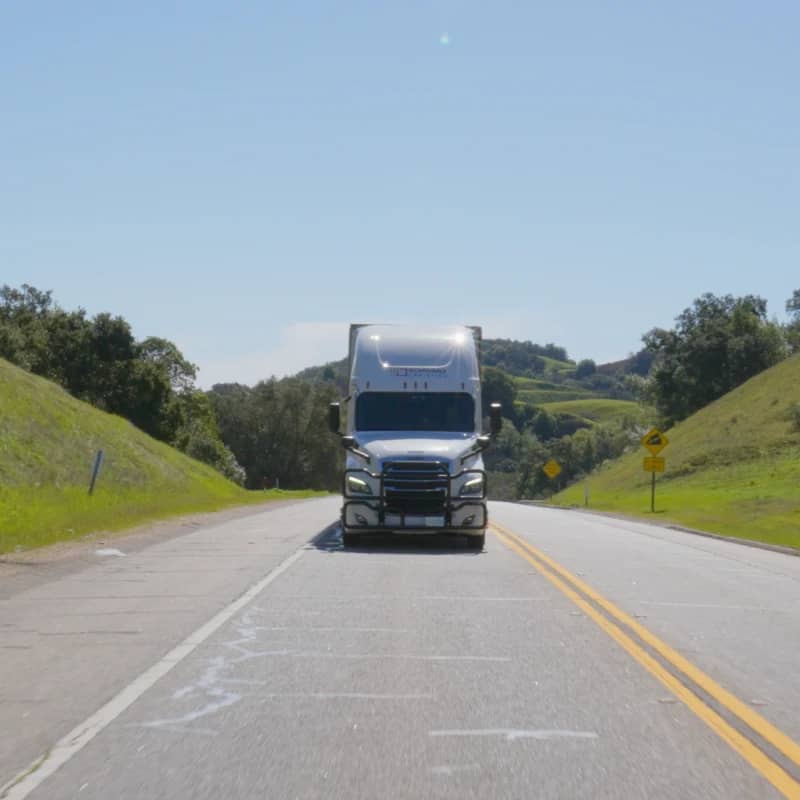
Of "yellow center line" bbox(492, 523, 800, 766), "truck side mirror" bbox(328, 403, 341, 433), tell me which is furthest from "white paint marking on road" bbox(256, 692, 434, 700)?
"truck side mirror" bbox(328, 403, 341, 433)

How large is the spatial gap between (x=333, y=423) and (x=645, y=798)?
1674 centimetres

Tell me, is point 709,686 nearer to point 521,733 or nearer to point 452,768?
point 521,733

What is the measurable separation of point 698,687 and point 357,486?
12.8 meters

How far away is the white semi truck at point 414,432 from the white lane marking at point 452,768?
48.2 feet

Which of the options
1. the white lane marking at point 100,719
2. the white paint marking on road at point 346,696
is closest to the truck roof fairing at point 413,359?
the white lane marking at point 100,719

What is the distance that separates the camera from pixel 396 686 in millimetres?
8805

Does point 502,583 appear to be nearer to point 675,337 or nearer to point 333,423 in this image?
point 333,423

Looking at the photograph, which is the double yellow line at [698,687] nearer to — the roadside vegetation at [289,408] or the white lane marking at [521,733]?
the white lane marking at [521,733]

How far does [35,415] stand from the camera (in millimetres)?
46844

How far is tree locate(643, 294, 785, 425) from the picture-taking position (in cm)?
10412

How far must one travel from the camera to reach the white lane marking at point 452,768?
6410 millimetres

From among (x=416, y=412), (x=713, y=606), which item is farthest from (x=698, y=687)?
(x=416, y=412)

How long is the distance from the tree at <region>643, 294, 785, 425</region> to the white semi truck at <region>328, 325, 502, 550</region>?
8438 centimetres

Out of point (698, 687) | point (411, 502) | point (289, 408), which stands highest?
point (289, 408)
